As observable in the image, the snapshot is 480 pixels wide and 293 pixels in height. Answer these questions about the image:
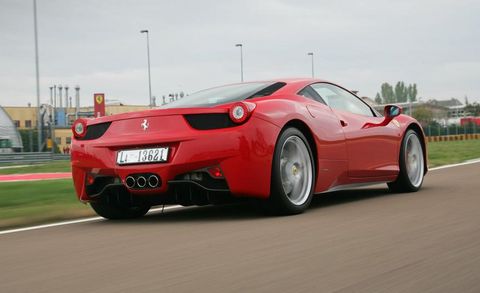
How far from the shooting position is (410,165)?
819 cm

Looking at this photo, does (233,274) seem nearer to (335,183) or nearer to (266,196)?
(266,196)

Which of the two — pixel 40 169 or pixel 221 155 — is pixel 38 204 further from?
pixel 40 169

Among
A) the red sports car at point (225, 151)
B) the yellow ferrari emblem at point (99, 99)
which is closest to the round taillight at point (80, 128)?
the red sports car at point (225, 151)

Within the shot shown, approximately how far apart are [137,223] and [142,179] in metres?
0.52

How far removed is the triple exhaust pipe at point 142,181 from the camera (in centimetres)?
573

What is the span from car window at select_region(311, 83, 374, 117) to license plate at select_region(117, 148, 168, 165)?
1.89 m

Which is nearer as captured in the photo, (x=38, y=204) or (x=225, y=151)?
(x=225, y=151)

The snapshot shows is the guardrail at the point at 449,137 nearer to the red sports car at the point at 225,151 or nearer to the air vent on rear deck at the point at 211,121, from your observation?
the red sports car at the point at 225,151

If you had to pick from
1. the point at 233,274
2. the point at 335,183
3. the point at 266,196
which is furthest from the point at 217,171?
the point at 233,274

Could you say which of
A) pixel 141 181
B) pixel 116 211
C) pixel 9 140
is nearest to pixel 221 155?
pixel 141 181

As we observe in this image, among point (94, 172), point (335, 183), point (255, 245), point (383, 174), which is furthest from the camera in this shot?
point (383, 174)

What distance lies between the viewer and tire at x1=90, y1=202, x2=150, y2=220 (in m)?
6.50

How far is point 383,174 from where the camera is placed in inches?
299

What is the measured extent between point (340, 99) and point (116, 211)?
2.48m
